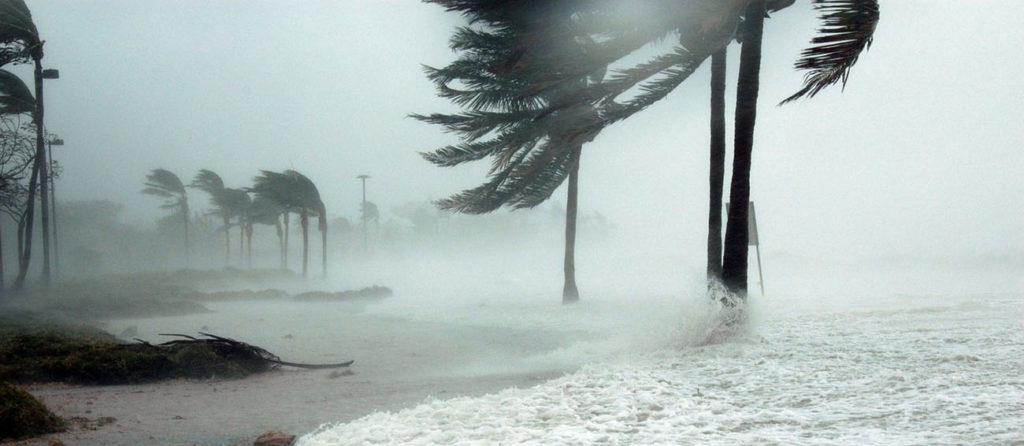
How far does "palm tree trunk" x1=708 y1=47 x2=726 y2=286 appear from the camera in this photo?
11547 mm

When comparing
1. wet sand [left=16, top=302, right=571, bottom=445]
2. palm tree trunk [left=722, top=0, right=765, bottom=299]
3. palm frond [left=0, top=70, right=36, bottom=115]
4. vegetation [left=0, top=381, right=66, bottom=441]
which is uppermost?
palm frond [left=0, top=70, right=36, bottom=115]

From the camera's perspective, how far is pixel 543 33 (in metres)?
11.0

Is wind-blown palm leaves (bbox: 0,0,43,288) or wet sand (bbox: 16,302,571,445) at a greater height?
wind-blown palm leaves (bbox: 0,0,43,288)

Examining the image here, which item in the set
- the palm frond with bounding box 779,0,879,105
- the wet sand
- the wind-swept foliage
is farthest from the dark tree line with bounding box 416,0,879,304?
the wind-swept foliage

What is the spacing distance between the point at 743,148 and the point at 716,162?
2125mm

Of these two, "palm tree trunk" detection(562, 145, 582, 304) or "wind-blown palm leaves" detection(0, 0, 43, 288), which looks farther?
"wind-blown palm leaves" detection(0, 0, 43, 288)

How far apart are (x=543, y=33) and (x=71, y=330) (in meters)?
10.4

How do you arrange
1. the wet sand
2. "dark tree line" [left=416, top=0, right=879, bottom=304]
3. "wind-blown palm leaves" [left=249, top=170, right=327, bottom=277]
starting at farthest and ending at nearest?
Result: "wind-blown palm leaves" [left=249, top=170, right=327, bottom=277] → "dark tree line" [left=416, top=0, right=879, bottom=304] → the wet sand

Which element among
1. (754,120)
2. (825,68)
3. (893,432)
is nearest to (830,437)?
(893,432)

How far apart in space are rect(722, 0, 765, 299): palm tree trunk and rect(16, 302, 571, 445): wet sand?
2.98 metres

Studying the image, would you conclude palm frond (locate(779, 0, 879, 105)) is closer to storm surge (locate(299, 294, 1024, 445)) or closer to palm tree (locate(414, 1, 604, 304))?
storm surge (locate(299, 294, 1024, 445))

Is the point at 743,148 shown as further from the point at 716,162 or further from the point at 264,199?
the point at 264,199

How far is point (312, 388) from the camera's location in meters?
7.95

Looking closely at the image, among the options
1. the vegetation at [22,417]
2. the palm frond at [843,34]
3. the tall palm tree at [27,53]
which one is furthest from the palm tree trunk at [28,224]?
the palm frond at [843,34]
